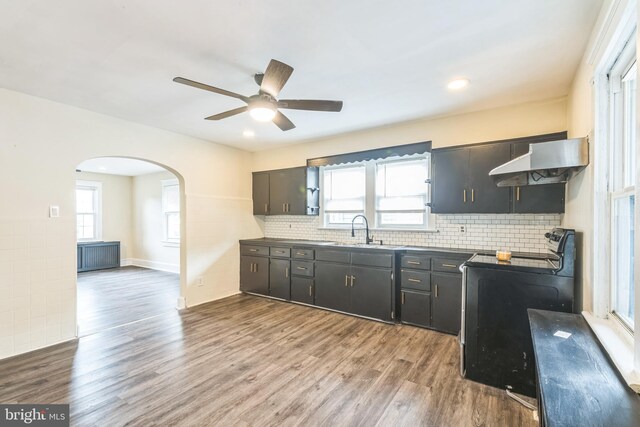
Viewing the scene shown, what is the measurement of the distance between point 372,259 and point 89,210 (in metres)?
7.65

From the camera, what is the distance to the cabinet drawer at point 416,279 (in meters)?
3.51

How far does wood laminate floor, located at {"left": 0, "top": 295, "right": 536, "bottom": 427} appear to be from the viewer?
79.6 inches

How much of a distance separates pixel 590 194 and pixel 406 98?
1846 millimetres

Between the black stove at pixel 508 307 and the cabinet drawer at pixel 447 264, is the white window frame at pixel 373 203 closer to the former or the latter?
the cabinet drawer at pixel 447 264

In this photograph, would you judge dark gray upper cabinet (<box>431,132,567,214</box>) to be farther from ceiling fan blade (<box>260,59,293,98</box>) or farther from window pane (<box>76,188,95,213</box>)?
window pane (<box>76,188,95,213</box>)

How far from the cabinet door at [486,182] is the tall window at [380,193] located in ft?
2.04

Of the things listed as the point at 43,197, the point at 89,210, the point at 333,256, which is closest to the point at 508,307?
the point at 333,256

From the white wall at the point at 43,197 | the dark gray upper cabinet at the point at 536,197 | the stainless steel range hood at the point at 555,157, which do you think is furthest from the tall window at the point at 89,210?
the dark gray upper cabinet at the point at 536,197

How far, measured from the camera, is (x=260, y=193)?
5438mm

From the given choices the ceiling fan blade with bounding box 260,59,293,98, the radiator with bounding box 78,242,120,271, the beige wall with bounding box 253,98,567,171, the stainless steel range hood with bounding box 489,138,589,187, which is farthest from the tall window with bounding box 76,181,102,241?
the stainless steel range hood with bounding box 489,138,589,187

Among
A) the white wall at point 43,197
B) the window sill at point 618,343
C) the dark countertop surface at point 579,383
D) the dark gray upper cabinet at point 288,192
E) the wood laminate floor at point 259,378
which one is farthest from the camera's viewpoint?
the dark gray upper cabinet at point 288,192

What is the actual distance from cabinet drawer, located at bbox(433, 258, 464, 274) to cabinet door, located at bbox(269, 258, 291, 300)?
2179 mm

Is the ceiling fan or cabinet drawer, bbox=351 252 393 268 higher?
the ceiling fan

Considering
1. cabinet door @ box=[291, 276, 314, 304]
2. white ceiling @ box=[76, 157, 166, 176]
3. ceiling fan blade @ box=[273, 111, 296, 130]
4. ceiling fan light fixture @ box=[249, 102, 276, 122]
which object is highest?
white ceiling @ box=[76, 157, 166, 176]
